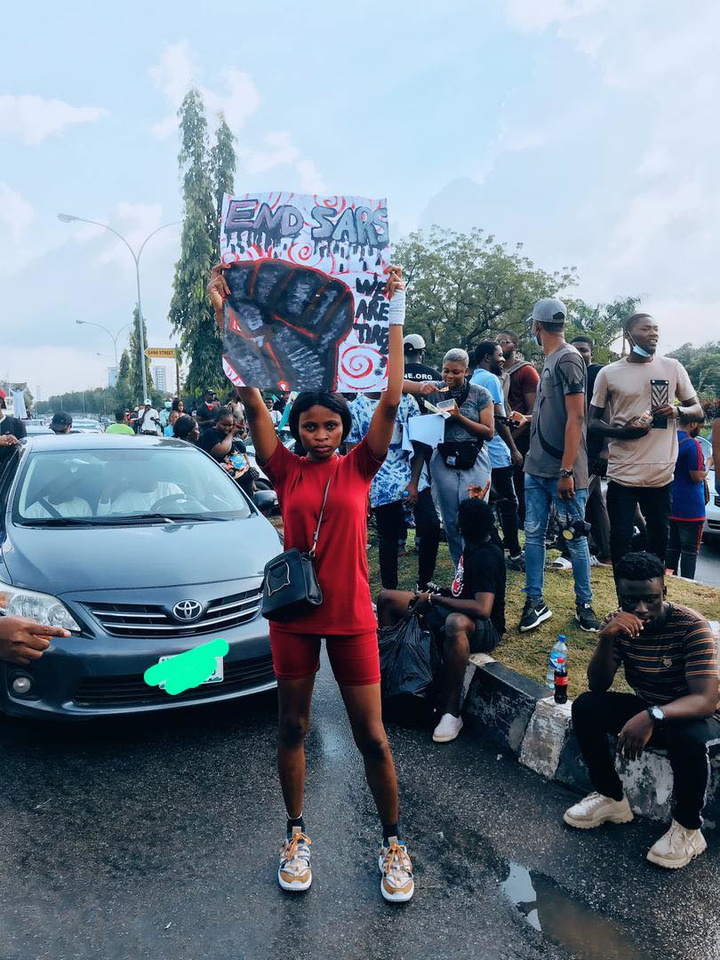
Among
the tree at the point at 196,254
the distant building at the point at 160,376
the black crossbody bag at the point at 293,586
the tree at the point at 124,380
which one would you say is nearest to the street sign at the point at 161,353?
the tree at the point at 196,254

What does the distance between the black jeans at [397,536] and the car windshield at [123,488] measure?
1.17m

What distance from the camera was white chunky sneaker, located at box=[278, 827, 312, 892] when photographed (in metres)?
2.68

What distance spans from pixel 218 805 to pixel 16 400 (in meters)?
9.35

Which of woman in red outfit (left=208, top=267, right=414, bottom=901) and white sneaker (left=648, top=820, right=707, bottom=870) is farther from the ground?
woman in red outfit (left=208, top=267, right=414, bottom=901)

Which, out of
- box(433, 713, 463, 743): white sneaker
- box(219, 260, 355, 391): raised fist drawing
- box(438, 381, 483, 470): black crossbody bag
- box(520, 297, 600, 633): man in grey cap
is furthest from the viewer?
box(438, 381, 483, 470): black crossbody bag

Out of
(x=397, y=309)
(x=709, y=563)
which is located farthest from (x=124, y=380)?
(x=397, y=309)

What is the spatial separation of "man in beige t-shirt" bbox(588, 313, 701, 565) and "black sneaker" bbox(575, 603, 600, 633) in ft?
1.35

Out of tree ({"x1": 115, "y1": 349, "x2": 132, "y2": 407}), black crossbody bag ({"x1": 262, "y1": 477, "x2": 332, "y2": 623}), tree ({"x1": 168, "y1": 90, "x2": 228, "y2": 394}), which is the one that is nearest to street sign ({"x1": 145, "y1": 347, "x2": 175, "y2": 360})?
tree ({"x1": 168, "y1": 90, "x2": 228, "y2": 394})

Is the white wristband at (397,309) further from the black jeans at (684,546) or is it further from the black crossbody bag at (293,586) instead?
the black jeans at (684,546)

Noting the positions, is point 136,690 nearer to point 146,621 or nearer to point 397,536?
point 146,621

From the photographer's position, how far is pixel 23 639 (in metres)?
2.49

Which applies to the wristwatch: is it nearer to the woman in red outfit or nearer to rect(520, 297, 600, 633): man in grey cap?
the woman in red outfit

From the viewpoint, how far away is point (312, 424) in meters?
2.71

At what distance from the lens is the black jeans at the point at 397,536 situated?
5672mm
